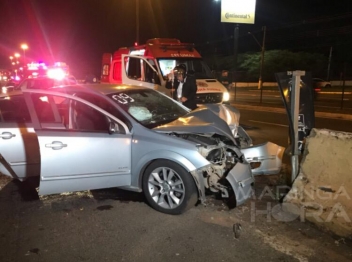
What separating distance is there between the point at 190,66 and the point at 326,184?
791cm

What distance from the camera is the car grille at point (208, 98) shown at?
10.3 meters

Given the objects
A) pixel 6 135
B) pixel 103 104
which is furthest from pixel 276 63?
pixel 6 135

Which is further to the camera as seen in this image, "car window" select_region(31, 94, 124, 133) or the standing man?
the standing man

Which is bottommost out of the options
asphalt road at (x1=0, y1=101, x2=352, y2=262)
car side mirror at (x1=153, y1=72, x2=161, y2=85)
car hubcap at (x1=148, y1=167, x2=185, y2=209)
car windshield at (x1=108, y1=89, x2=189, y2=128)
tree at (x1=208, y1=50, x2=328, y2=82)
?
asphalt road at (x1=0, y1=101, x2=352, y2=262)

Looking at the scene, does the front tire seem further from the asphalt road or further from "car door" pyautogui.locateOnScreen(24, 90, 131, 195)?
"car door" pyautogui.locateOnScreen(24, 90, 131, 195)

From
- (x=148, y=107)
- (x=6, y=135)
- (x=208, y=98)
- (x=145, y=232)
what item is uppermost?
(x=148, y=107)

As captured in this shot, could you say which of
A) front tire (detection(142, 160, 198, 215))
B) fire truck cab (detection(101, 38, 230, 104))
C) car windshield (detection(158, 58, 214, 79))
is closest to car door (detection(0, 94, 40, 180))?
front tire (detection(142, 160, 198, 215))

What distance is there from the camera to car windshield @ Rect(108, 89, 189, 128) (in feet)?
16.3

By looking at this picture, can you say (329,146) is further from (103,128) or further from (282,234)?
(103,128)

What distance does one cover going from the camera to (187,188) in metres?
4.37

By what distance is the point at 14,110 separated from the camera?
5.96m

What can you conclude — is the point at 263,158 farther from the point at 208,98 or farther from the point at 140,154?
the point at 208,98

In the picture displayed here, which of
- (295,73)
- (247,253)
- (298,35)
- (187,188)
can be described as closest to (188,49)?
(295,73)

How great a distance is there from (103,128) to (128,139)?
22.1 inches
